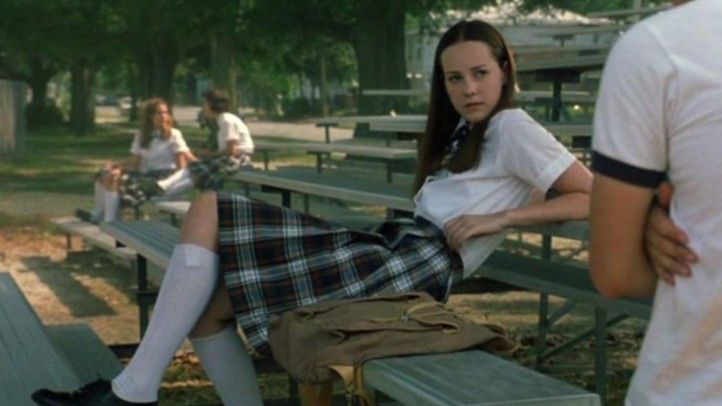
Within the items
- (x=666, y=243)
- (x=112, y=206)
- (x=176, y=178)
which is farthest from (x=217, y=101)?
(x=666, y=243)

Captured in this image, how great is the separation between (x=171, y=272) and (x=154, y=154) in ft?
31.7

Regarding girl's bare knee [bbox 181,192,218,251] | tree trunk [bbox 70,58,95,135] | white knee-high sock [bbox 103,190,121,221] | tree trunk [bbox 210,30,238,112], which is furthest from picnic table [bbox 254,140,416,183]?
tree trunk [bbox 70,58,95,135]

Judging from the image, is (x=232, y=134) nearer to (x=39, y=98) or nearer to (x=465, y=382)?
(x=465, y=382)

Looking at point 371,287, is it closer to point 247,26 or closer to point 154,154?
point 154,154

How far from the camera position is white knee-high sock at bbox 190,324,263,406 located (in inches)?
151

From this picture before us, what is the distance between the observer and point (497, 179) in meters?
4.01

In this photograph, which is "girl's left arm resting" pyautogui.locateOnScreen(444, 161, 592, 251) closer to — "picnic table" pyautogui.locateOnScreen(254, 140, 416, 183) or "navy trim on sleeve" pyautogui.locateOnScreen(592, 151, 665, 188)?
"navy trim on sleeve" pyautogui.locateOnScreen(592, 151, 665, 188)

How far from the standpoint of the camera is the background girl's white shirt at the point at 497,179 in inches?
153

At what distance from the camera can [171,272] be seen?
367cm

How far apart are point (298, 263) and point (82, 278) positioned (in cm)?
727

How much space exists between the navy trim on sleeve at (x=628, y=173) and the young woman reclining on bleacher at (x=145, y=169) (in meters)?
11.1

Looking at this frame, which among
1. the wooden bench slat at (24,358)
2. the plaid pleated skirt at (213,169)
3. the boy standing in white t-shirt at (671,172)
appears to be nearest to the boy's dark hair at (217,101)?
the plaid pleated skirt at (213,169)

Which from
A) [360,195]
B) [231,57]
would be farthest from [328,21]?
[360,195]

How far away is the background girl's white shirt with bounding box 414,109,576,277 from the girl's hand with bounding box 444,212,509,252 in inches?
2.4
